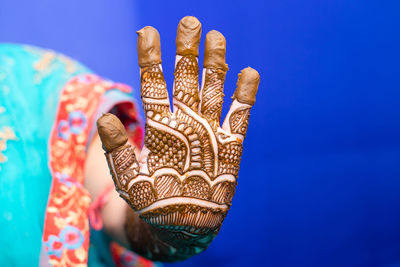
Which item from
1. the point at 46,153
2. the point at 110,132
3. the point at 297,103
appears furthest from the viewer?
the point at 297,103

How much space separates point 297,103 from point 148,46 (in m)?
0.56

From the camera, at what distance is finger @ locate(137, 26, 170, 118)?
0.47 metres

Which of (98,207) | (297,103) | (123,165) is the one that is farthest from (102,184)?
(297,103)

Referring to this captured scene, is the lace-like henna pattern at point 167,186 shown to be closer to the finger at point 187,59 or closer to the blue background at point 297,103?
the finger at point 187,59

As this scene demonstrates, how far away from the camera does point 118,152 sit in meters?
→ 0.46

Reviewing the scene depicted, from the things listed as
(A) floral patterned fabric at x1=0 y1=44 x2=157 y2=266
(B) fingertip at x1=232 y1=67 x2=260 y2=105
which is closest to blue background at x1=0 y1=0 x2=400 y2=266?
(A) floral patterned fabric at x1=0 y1=44 x2=157 y2=266

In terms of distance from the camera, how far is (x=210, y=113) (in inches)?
19.7

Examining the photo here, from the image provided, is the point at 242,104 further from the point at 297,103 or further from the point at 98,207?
the point at 297,103

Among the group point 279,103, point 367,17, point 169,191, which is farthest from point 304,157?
point 169,191

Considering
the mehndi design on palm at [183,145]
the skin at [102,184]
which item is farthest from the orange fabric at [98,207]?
the mehndi design on palm at [183,145]

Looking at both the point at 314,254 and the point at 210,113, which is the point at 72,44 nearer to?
the point at 210,113

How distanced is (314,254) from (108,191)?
1.76 feet

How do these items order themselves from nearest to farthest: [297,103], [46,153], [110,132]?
[110,132]
[46,153]
[297,103]

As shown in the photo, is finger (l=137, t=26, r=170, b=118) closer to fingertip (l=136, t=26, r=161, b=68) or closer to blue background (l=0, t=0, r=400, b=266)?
fingertip (l=136, t=26, r=161, b=68)
